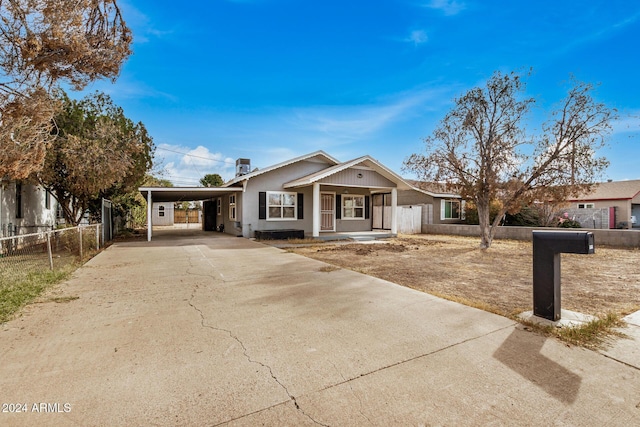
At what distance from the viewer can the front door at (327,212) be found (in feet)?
53.5

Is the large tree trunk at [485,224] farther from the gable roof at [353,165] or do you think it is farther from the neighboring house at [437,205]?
the neighboring house at [437,205]

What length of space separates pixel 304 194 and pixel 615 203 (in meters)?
24.1

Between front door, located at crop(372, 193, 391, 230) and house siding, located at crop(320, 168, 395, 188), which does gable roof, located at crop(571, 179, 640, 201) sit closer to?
front door, located at crop(372, 193, 391, 230)

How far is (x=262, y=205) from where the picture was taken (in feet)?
47.6

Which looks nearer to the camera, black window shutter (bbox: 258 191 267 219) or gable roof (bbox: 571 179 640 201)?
black window shutter (bbox: 258 191 267 219)

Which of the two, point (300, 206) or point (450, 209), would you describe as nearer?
point (300, 206)

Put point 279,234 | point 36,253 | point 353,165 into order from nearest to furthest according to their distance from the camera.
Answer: point 36,253 < point 279,234 < point 353,165

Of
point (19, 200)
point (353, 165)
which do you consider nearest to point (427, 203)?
point (353, 165)

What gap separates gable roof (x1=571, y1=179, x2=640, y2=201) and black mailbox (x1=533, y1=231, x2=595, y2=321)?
2326 centimetres

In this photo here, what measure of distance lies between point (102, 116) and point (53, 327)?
37.4ft

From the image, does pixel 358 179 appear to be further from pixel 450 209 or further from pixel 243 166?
pixel 450 209

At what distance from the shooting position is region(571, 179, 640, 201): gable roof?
21.9m

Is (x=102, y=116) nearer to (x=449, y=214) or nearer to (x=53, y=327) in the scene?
(x=53, y=327)

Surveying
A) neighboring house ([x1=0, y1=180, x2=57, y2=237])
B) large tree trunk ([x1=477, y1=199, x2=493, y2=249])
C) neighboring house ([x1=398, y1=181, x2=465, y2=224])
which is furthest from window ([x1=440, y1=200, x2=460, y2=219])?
neighboring house ([x1=0, y1=180, x2=57, y2=237])
